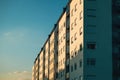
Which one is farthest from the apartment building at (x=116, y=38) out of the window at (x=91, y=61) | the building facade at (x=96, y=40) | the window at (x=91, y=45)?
the window at (x=91, y=45)

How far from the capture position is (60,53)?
97750 mm

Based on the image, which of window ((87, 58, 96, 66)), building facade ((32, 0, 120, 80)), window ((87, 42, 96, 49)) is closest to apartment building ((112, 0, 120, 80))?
building facade ((32, 0, 120, 80))

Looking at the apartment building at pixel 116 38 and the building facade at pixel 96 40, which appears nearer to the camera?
the building facade at pixel 96 40

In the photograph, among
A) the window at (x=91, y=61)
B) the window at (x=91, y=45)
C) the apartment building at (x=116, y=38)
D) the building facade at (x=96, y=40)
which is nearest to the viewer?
the window at (x=91, y=61)

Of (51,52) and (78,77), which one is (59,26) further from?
(78,77)

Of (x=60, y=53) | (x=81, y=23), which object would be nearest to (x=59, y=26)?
(x=60, y=53)

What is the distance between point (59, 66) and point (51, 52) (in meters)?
21.0

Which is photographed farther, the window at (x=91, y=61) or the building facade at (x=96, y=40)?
the building facade at (x=96, y=40)

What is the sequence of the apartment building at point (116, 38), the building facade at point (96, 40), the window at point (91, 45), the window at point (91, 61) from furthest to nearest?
1. the apartment building at point (116, 38)
2. the window at point (91, 45)
3. the building facade at point (96, 40)
4. the window at point (91, 61)

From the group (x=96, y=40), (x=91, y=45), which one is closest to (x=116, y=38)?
(x=96, y=40)

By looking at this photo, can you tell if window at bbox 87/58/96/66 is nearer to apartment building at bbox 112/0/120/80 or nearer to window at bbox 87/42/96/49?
window at bbox 87/42/96/49

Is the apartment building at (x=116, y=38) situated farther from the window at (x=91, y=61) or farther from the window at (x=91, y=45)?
the window at (x=91, y=45)

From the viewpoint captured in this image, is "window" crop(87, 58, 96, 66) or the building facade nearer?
"window" crop(87, 58, 96, 66)

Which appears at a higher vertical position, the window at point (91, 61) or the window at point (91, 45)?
the window at point (91, 45)
